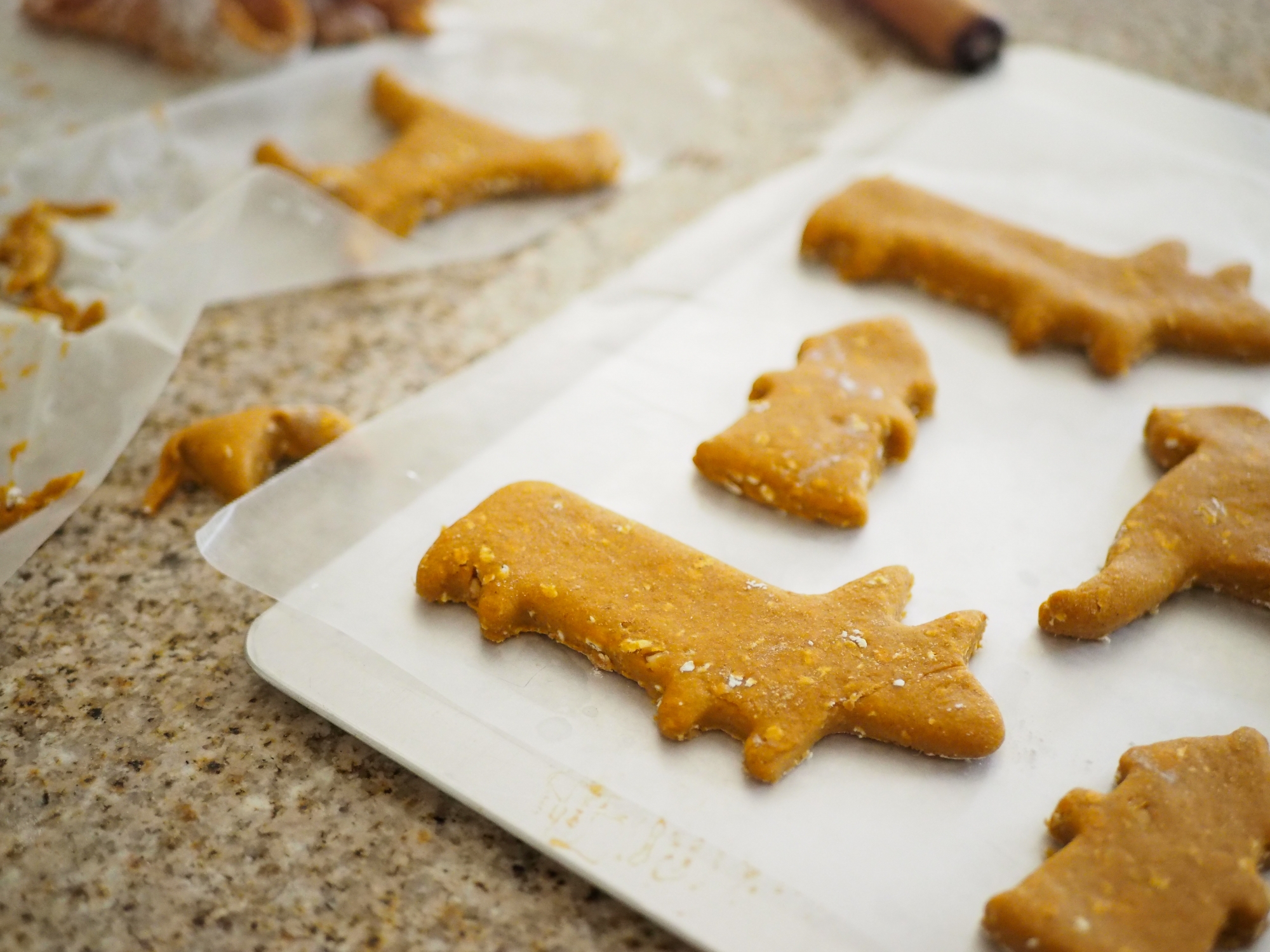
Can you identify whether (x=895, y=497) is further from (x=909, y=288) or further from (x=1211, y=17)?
(x=1211, y=17)

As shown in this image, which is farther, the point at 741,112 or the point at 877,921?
the point at 741,112

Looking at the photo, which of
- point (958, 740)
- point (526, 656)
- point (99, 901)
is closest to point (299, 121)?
point (526, 656)

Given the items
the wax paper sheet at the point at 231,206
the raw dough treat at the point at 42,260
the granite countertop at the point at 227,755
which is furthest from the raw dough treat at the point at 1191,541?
the raw dough treat at the point at 42,260

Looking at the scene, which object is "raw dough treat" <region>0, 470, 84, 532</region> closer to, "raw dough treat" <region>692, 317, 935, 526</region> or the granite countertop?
the granite countertop

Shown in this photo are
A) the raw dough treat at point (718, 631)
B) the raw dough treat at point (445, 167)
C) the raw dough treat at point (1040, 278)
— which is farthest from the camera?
the raw dough treat at point (445, 167)

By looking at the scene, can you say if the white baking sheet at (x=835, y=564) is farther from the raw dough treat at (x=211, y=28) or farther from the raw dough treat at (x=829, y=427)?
the raw dough treat at (x=211, y=28)

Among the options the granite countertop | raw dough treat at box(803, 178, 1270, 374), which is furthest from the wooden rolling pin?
the granite countertop
